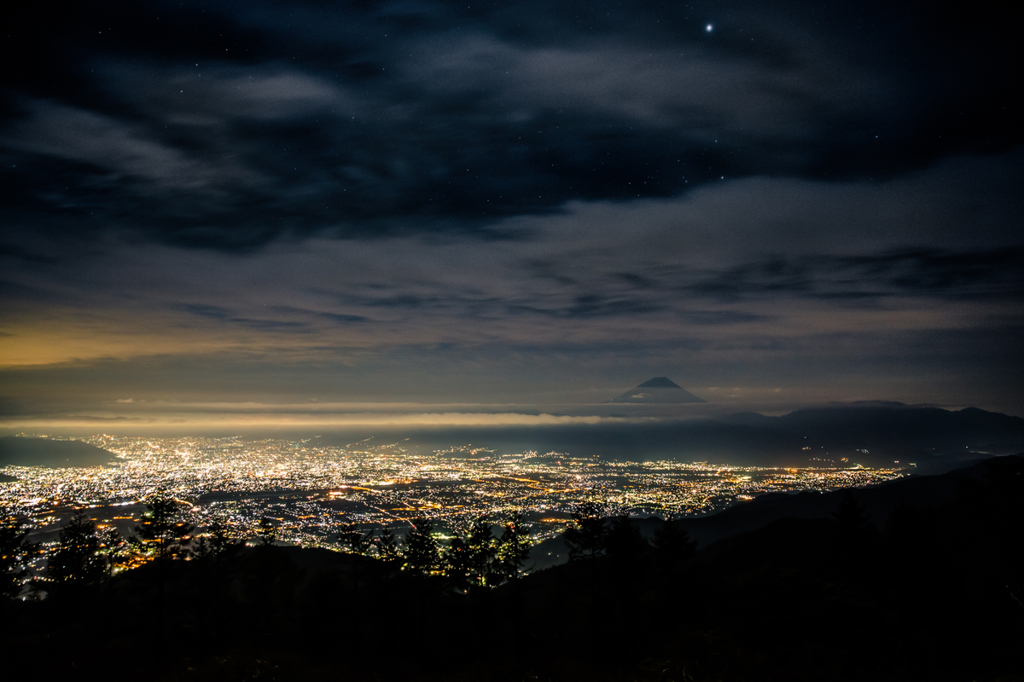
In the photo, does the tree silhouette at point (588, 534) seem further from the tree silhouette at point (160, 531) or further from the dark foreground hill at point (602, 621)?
the tree silhouette at point (160, 531)

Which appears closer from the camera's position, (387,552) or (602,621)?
(602,621)

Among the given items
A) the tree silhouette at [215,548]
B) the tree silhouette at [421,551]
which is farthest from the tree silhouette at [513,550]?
the tree silhouette at [215,548]

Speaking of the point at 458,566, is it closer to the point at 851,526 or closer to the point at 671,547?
the point at 671,547

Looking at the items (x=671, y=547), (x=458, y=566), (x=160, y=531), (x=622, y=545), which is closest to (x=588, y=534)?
(x=622, y=545)

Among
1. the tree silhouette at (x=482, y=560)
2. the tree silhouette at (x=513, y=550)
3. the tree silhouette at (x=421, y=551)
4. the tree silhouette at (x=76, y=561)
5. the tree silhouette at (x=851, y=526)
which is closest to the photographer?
the tree silhouette at (x=513, y=550)

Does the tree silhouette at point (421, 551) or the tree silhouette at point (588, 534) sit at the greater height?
the tree silhouette at point (588, 534)

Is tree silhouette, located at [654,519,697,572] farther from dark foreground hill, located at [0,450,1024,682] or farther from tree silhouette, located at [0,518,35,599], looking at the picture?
tree silhouette, located at [0,518,35,599]

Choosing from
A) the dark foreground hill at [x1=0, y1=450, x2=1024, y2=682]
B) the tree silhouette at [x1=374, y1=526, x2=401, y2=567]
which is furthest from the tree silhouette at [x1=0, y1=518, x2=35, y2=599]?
the tree silhouette at [x1=374, y1=526, x2=401, y2=567]

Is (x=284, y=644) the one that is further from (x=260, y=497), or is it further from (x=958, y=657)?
(x=260, y=497)

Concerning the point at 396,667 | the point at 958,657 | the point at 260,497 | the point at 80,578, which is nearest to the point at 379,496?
the point at 260,497
